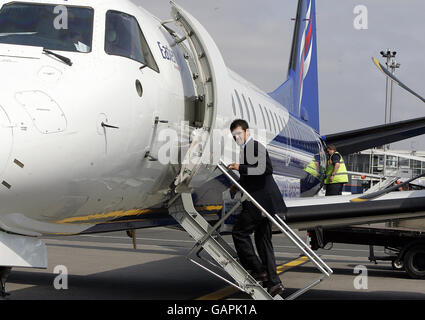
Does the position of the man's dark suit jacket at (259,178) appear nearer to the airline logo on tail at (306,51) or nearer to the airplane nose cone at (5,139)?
the airplane nose cone at (5,139)

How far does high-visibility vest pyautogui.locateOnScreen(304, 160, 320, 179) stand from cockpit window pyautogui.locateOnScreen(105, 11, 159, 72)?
332 inches

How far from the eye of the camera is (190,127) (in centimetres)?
684

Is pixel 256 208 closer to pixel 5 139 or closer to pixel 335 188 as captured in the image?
pixel 5 139

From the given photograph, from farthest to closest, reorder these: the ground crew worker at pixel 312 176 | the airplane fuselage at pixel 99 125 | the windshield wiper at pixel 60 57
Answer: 1. the ground crew worker at pixel 312 176
2. the windshield wiper at pixel 60 57
3. the airplane fuselage at pixel 99 125

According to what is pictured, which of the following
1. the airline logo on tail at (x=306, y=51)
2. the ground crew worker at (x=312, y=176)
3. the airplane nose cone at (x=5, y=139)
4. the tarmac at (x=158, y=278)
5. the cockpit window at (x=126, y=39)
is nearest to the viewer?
the airplane nose cone at (x=5, y=139)

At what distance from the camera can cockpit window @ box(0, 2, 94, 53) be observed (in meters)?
5.48

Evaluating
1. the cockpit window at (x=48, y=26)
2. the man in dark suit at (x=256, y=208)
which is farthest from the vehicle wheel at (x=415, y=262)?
the cockpit window at (x=48, y=26)

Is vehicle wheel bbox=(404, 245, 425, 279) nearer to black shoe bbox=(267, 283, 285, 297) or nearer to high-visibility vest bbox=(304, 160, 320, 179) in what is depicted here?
high-visibility vest bbox=(304, 160, 320, 179)

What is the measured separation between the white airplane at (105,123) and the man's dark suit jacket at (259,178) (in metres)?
0.32

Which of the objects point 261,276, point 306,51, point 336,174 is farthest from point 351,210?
point 306,51

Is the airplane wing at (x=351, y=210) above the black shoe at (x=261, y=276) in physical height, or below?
above

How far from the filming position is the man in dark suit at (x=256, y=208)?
7.07m

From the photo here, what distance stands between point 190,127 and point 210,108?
1.01ft
